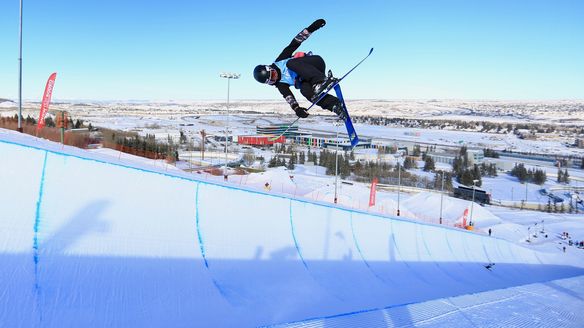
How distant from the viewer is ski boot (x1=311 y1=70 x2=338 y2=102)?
5.23 metres

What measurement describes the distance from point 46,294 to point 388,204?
2710 cm

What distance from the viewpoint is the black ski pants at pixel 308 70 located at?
17.0 ft

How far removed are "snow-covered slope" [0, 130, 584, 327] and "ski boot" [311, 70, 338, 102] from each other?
303 centimetres

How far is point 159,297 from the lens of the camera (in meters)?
5.18

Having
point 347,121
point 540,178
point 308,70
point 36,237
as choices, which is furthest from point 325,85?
point 540,178

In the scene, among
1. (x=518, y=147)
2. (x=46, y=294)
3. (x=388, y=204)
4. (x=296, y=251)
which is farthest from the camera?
(x=518, y=147)

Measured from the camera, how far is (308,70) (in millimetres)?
5164

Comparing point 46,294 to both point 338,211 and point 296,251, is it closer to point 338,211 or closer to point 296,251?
point 296,251

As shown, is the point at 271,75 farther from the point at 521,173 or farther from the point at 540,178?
the point at 521,173

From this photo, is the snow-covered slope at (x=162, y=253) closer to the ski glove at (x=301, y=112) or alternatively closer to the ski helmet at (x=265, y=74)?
the ski glove at (x=301, y=112)

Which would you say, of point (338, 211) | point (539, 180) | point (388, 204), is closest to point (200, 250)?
point (338, 211)

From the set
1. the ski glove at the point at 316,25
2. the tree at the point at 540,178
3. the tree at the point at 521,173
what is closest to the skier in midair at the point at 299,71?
the ski glove at the point at 316,25

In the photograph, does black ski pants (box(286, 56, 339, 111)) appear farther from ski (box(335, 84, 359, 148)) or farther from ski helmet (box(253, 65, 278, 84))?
ski (box(335, 84, 359, 148))

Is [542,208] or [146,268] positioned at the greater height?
[146,268]
